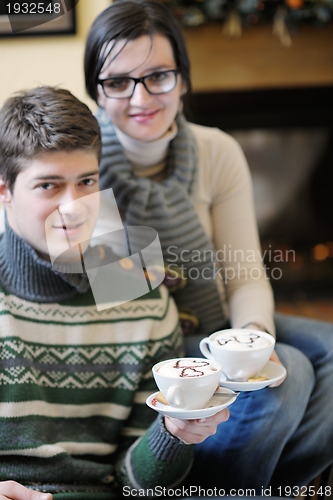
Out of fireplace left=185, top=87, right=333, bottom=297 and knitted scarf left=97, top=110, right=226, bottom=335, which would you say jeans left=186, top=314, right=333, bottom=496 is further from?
fireplace left=185, top=87, right=333, bottom=297

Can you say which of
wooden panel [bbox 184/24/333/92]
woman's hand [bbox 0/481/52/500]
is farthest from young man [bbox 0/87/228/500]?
wooden panel [bbox 184/24/333/92]

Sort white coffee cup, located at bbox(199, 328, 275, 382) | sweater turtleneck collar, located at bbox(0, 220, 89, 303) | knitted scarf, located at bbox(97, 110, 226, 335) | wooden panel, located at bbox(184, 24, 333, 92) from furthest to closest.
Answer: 1. wooden panel, located at bbox(184, 24, 333, 92)
2. knitted scarf, located at bbox(97, 110, 226, 335)
3. sweater turtleneck collar, located at bbox(0, 220, 89, 303)
4. white coffee cup, located at bbox(199, 328, 275, 382)

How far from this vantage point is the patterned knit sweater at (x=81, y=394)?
68cm

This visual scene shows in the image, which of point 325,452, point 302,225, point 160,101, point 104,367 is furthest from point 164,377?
point 302,225

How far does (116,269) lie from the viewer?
804 mm

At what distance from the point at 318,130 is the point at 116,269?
5.94 ft

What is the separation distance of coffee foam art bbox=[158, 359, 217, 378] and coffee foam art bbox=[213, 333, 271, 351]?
0.24 ft

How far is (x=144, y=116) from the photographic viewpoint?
2.86 ft

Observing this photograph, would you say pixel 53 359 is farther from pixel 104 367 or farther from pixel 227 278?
pixel 227 278

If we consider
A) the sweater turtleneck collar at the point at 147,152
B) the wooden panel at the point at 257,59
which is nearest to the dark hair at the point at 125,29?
the sweater turtleneck collar at the point at 147,152

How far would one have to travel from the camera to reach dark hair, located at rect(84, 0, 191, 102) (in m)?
0.84

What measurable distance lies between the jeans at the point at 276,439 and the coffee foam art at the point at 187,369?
0.25 metres

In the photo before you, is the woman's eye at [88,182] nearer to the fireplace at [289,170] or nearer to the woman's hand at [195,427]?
the woman's hand at [195,427]

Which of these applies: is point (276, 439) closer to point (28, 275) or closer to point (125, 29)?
point (28, 275)
